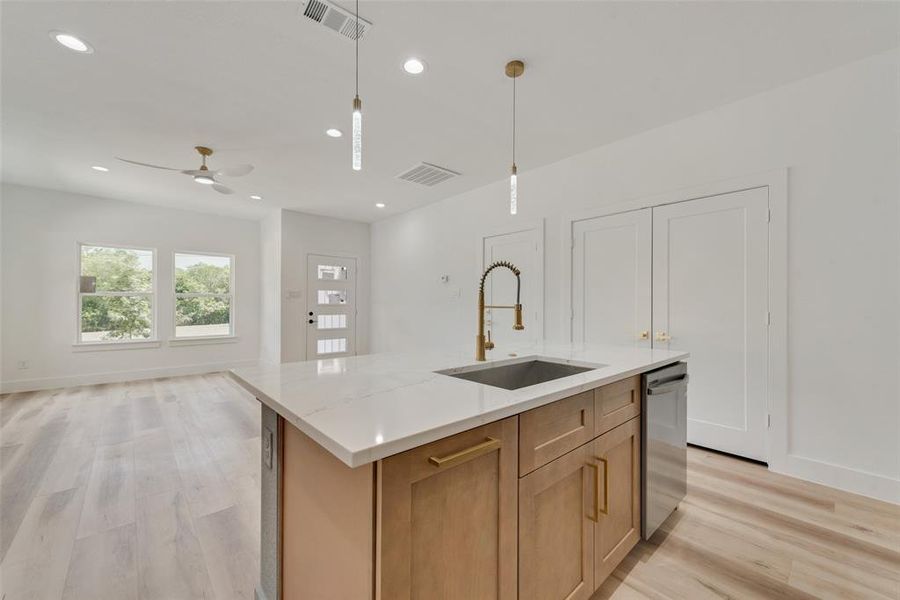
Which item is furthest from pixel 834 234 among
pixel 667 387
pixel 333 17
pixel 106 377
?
pixel 106 377

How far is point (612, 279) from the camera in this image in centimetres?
352

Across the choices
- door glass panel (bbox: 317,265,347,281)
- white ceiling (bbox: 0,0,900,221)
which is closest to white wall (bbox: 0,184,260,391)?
white ceiling (bbox: 0,0,900,221)

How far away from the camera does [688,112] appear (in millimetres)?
2945

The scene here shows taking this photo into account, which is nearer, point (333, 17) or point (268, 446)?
point (268, 446)

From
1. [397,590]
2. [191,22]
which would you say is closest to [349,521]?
[397,590]

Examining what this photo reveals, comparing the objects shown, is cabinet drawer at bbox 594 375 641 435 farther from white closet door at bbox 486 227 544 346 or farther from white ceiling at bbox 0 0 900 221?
white closet door at bbox 486 227 544 346

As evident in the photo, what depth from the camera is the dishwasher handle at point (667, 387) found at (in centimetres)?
176

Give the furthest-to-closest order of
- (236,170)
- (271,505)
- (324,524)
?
(236,170)
(271,505)
(324,524)

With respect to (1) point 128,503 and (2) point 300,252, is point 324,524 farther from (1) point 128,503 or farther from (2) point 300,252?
(2) point 300,252

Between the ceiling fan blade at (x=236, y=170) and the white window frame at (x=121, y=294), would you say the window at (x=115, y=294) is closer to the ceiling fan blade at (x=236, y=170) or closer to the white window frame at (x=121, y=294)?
the white window frame at (x=121, y=294)

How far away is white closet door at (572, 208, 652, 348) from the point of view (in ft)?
10.8

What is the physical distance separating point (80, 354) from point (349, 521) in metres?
6.67

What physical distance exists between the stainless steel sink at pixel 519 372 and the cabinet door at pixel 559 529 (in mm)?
566

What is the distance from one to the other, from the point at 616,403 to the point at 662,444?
53 centimetres
